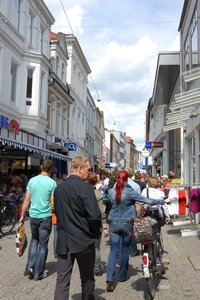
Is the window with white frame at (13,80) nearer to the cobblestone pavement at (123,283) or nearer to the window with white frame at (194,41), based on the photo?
the window with white frame at (194,41)

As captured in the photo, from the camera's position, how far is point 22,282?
5844mm

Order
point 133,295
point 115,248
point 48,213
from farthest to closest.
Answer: point 48,213, point 115,248, point 133,295

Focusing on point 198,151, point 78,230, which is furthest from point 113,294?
point 198,151

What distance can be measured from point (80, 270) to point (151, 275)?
1.53 meters

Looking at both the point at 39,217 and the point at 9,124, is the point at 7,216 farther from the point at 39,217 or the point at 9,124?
the point at 9,124

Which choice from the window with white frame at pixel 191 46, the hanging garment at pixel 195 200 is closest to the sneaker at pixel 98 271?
the hanging garment at pixel 195 200

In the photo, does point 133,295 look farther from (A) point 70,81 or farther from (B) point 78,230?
(A) point 70,81

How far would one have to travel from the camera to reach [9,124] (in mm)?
17422

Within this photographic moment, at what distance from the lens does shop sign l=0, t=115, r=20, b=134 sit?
16.6 metres

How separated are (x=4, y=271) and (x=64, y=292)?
2950 millimetres

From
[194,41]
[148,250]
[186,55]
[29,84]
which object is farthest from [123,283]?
[29,84]

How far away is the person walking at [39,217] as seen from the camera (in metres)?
6.05

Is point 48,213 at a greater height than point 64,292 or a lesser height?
greater

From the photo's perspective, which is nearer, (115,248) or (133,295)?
(133,295)
